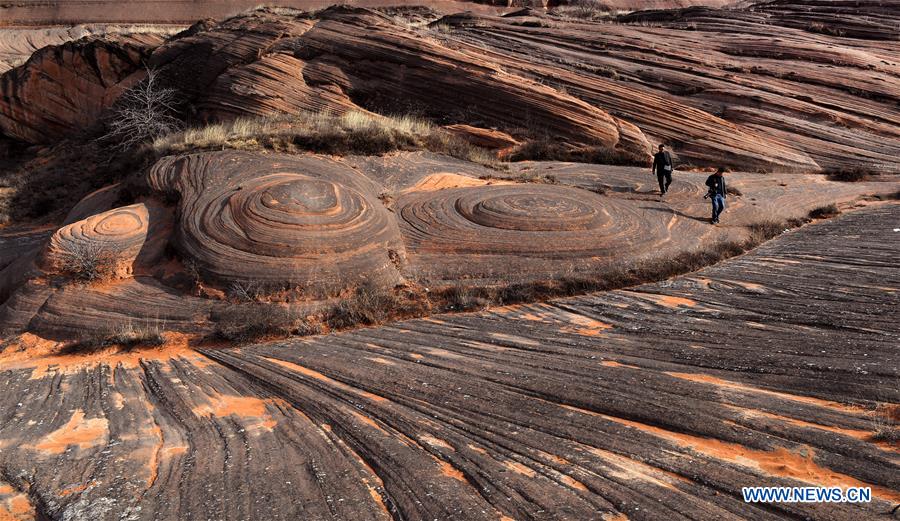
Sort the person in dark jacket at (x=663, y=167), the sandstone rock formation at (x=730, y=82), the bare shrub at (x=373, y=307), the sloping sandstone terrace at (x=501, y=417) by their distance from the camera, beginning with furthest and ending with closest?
the sandstone rock formation at (x=730, y=82) < the person in dark jacket at (x=663, y=167) < the bare shrub at (x=373, y=307) < the sloping sandstone terrace at (x=501, y=417)

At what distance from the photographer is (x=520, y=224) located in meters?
10.3

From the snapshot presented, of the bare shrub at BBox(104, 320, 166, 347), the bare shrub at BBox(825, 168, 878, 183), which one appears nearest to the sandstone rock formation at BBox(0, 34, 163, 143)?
the bare shrub at BBox(104, 320, 166, 347)

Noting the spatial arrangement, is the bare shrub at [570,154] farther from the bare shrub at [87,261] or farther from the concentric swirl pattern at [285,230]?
the bare shrub at [87,261]

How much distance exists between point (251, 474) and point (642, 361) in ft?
12.7

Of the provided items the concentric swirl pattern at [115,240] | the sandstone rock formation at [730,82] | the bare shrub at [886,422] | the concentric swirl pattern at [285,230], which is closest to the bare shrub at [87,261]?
the concentric swirl pattern at [115,240]

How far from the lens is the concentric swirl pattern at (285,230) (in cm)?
907

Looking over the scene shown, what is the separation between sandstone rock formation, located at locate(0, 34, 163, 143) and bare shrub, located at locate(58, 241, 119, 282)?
1417cm

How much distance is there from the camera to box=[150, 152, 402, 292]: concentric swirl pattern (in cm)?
907

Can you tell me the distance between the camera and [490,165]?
13.6 metres

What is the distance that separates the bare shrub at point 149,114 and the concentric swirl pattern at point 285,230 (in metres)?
7.69

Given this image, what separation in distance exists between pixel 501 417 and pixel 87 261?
287 inches

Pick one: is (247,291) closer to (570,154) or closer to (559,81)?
(570,154)

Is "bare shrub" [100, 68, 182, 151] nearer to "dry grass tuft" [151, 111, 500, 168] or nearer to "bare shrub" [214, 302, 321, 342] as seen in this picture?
"dry grass tuft" [151, 111, 500, 168]

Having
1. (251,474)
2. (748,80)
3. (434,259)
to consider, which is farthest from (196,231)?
(748,80)
